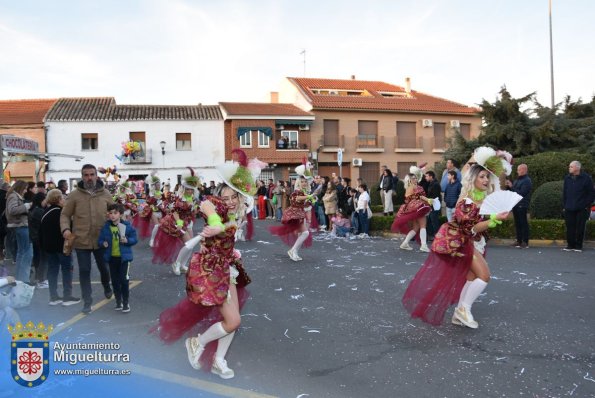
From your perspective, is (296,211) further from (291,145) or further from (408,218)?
(291,145)

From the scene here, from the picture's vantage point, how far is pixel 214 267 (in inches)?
172

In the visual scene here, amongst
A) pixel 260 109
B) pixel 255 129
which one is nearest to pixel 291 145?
pixel 255 129

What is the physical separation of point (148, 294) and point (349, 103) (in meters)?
32.4

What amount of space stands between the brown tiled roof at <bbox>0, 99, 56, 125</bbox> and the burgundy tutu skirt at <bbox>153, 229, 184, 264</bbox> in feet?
93.5

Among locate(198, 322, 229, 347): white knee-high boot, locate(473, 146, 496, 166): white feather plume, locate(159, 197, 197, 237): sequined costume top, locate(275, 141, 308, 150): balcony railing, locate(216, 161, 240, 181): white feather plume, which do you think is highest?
locate(275, 141, 308, 150): balcony railing

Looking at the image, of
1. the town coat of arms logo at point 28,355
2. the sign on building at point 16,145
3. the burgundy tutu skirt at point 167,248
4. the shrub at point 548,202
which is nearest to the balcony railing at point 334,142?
the sign on building at point 16,145

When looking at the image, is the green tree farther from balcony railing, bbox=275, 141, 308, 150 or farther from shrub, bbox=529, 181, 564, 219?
balcony railing, bbox=275, 141, 308, 150

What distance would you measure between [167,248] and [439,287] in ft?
19.3

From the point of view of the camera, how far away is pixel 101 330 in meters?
5.79

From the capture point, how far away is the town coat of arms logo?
3.95 m

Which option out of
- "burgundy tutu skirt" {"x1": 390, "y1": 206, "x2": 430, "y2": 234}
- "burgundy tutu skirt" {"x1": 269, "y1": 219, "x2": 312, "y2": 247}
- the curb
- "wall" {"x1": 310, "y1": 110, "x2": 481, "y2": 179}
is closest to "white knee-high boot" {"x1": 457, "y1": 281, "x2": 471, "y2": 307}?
"burgundy tutu skirt" {"x1": 269, "y1": 219, "x2": 312, "y2": 247}

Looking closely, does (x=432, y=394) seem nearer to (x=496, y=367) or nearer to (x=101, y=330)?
(x=496, y=367)

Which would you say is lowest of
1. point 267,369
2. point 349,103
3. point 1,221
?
point 267,369

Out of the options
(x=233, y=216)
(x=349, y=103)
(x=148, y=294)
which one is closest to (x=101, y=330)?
(x=148, y=294)
